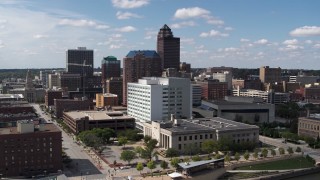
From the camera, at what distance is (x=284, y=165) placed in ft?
165

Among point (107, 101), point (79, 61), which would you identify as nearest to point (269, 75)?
point (79, 61)

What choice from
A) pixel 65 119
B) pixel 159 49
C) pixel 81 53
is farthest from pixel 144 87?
pixel 81 53

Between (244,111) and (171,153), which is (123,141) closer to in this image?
(171,153)

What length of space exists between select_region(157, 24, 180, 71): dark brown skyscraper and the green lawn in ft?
304

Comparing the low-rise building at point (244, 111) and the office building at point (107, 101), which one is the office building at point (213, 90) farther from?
the low-rise building at point (244, 111)

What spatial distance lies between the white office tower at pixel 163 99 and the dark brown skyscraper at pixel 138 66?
93.2ft

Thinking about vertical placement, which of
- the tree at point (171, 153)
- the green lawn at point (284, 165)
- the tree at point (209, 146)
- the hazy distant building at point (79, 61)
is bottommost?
the green lawn at point (284, 165)

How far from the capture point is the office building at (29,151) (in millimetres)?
43938

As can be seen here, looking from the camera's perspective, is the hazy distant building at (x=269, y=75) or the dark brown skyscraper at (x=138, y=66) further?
the hazy distant building at (x=269, y=75)

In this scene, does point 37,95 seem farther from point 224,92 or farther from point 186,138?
point 186,138

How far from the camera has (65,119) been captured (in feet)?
268

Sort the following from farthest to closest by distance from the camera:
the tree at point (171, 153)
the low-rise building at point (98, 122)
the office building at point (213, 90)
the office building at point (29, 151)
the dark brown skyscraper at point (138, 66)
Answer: the office building at point (213, 90) < the dark brown skyscraper at point (138, 66) < the low-rise building at point (98, 122) < the tree at point (171, 153) < the office building at point (29, 151)

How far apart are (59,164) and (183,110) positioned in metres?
35.2

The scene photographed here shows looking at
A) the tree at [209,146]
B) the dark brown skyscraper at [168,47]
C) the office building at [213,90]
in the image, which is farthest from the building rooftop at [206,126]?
the dark brown skyscraper at [168,47]
